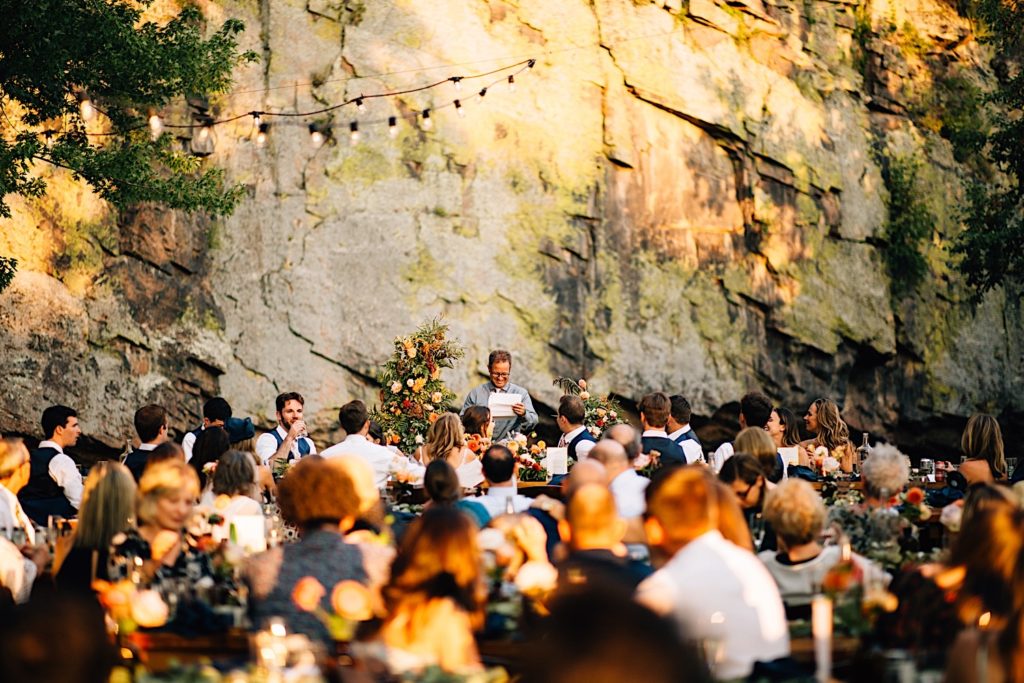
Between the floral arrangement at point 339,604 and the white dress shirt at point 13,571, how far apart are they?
1.64 meters

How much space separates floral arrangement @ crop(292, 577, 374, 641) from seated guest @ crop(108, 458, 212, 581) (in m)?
0.82

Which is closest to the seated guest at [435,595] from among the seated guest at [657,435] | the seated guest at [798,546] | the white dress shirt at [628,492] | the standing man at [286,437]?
the seated guest at [798,546]

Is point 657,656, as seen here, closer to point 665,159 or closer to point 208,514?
point 208,514

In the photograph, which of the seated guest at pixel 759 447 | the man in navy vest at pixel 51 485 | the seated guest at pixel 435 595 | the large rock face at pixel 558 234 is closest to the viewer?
the seated guest at pixel 435 595

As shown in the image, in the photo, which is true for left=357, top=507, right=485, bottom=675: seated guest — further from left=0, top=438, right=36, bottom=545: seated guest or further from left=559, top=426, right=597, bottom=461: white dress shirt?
left=559, top=426, right=597, bottom=461: white dress shirt

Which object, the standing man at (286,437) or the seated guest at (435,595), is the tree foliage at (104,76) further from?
the seated guest at (435,595)

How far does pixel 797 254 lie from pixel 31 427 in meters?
9.56

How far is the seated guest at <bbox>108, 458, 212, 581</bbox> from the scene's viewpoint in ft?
16.8

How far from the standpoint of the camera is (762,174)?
56.3 feet

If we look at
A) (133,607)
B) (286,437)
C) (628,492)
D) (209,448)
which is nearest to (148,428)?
(209,448)

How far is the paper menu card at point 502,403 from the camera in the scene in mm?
11273

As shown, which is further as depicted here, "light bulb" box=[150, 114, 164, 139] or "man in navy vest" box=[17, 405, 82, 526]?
"light bulb" box=[150, 114, 164, 139]

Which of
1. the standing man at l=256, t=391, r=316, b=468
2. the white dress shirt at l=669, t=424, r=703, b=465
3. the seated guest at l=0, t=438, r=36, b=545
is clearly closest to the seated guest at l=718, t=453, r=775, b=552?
the white dress shirt at l=669, t=424, r=703, b=465

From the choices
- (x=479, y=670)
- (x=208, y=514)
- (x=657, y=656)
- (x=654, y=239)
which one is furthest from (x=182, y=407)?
(x=657, y=656)
